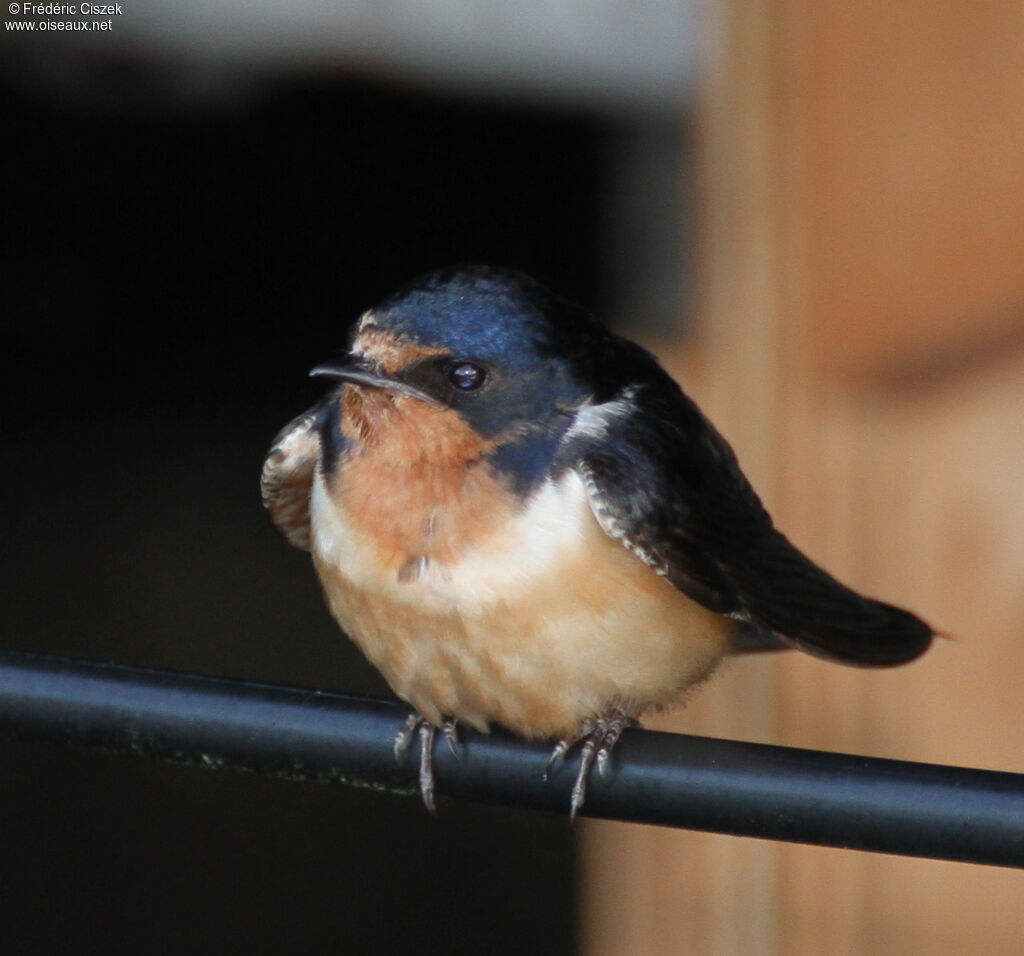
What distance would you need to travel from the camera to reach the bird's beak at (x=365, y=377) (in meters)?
1.48

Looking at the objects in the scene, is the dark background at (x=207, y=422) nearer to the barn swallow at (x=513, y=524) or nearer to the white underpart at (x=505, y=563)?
the barn swallow at (x=513, y=524)

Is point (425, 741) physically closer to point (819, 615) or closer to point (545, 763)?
point (545, 763)

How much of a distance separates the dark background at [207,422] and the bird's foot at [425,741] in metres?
1.47

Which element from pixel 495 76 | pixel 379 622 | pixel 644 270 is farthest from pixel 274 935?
pixel 379 622

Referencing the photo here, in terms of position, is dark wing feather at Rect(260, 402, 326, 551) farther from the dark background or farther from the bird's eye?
the dark background

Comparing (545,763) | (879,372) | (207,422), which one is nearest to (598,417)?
(545,763)

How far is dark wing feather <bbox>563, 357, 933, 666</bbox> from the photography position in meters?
1.49

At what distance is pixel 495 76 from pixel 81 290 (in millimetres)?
832

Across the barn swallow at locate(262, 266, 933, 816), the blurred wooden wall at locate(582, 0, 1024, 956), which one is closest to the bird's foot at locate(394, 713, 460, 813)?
the barn swallow at locate(262, 266, 933, 816)

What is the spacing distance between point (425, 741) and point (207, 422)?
68.0 inches

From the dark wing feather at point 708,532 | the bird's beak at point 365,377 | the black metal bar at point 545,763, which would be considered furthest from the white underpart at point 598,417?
the black metal bar at point 545,763

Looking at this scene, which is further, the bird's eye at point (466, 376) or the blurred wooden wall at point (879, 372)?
the blurred wooden wall at point (879, 372)

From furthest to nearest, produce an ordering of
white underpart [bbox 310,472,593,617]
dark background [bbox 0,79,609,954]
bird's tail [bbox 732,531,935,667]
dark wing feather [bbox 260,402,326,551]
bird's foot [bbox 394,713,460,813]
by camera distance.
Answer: dark background [bbox 0,79,609,954] < dark wing feather [bbox 260,402,326,551] < bird's tail [bbox 732,531,935,667] < white underpart [bbox 310,472,593,617] < bird's foot [bbox 394,713,460,813]

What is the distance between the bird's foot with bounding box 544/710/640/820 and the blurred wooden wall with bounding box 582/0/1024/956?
1.07 meters
